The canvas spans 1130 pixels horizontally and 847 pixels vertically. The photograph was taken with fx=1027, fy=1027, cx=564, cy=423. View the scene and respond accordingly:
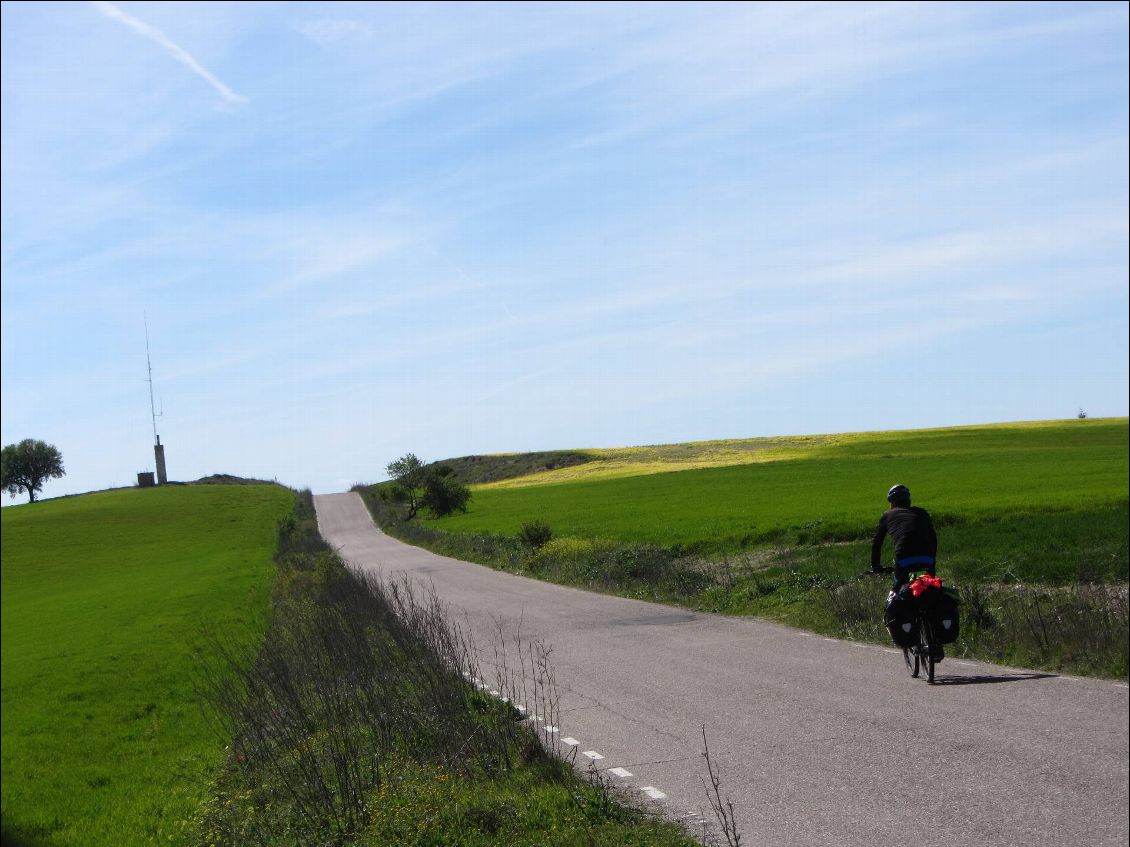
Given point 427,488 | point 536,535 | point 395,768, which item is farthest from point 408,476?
point 395,768

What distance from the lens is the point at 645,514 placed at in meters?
32.0

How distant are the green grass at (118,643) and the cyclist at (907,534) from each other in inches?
376

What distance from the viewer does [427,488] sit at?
214 ft

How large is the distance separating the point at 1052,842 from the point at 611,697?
299 inches

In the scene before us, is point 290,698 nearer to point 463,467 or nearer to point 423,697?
point 423,697

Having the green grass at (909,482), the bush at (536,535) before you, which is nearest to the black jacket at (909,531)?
the green grass at (909,482)

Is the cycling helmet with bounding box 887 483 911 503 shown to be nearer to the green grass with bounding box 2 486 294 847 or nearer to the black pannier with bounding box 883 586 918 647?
the black pannier with bounding box 883 586 918 647

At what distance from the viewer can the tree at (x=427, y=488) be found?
196ft

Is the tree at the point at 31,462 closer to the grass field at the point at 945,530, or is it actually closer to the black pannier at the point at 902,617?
the grass field at the point at 945,530

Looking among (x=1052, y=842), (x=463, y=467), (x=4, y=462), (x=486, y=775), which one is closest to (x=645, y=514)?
(x=4, y=462)

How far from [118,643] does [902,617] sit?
3841cm

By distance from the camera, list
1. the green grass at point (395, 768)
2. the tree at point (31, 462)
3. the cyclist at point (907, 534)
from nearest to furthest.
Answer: the cyclist at point (907, 534)
the green grass at point (395, 768)
the tree at point (31, 462)

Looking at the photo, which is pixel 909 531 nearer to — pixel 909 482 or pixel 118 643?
pixel 909 482

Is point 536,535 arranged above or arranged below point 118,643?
above
